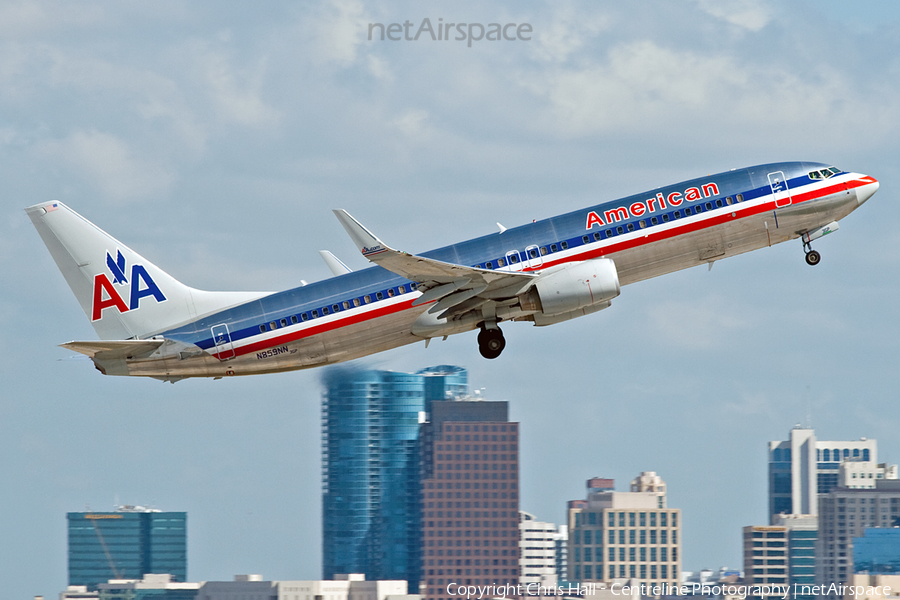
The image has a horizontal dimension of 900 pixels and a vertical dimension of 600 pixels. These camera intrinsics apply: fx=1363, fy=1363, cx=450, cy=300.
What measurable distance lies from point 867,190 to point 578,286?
13.8 meters

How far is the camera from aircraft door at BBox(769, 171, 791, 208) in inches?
2177

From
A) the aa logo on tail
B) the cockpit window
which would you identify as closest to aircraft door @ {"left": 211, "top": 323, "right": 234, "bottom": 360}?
the aa logo on tail

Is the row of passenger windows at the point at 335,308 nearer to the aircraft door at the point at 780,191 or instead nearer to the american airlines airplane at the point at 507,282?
the american airlines airplane at the point at 507,282

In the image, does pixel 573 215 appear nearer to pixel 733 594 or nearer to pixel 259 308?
pixel 259 308

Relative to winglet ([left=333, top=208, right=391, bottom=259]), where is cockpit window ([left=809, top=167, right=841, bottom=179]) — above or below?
above

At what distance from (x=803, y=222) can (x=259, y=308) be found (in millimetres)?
22536

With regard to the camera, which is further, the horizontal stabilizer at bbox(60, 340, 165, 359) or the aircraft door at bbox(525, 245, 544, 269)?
the aircraft door at bbox(525, 245, 544, 269)

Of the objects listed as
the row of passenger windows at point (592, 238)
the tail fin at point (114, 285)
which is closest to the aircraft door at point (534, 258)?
the row of passenger windows at point (592, 238)

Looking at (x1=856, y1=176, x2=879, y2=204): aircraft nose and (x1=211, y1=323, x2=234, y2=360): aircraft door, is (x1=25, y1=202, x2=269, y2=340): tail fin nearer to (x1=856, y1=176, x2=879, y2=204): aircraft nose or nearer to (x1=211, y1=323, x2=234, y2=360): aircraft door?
(x1=211, y1=323, x2=234, y2=360): aircraft door

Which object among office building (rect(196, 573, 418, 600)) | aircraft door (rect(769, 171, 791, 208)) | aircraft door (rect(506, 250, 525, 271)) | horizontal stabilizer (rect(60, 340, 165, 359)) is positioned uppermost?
aircraft door (rect(769, 171, 791, 208))

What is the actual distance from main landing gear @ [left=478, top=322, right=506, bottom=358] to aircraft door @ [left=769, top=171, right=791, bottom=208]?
12.5m

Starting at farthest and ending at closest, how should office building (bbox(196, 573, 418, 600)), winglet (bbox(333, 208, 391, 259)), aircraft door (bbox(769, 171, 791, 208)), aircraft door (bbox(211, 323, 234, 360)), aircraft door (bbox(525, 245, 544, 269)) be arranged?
office building (bbox(196, 573, 418, 600)) → aircraft door (bbox(769, 171, 791, 208)) → aircraft door (bbox(211, 323, 234, 360)) → aircraft door (bbox(525, 245, 544, 269)) → winglet (bbox(333, 208, 391, 259))

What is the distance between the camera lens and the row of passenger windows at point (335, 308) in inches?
2154

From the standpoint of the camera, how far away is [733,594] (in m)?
190
